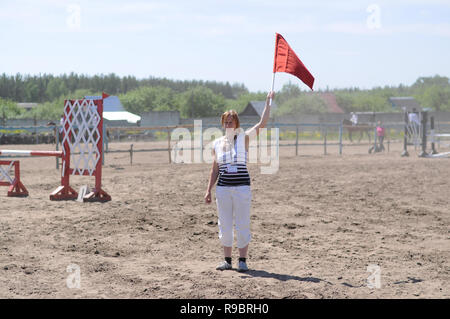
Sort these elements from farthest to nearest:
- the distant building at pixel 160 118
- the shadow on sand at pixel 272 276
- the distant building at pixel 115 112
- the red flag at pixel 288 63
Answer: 1. the distant building at pixel 160 118
2. the distant building at pixel 115 112
3. the red flag at pixel 288 63
4. the shadow on sand at pixel 272 276

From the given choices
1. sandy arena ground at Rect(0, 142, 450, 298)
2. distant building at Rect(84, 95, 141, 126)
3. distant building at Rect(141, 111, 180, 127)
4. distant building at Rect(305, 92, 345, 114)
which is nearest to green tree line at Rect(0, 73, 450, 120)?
distant building at Rect(305, 92, 345, 114)

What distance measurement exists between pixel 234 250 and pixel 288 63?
2364 millimetres

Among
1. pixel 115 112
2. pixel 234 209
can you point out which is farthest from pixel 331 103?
pixel 234 209

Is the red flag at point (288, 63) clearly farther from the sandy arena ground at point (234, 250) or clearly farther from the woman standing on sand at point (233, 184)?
the sandy arena ground at point (234, 250)

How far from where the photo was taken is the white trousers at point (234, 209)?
5.33 metres

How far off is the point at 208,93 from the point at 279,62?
3354 inches

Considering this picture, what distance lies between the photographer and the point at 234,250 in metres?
6.53

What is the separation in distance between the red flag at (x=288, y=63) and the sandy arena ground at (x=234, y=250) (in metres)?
2.12

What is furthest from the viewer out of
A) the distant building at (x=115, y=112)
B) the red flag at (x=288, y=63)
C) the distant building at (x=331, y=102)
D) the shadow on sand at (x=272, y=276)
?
the distant building at (x=331, y=102)

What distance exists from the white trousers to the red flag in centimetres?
160

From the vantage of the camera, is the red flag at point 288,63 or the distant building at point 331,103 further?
the distant building at point 331,103

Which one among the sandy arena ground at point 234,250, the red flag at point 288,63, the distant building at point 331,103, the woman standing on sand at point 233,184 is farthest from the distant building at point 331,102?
the woman standing on sand at point 233,184
